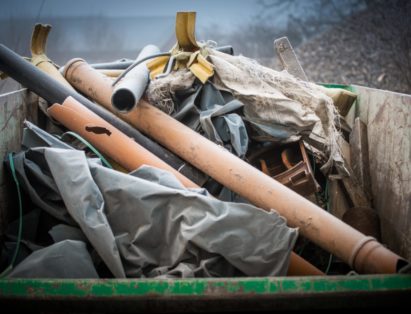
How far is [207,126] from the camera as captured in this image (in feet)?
5.98

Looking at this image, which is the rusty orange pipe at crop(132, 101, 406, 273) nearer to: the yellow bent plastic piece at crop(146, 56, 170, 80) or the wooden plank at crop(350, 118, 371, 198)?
the yellow bent plastic piece at crop(146, 56, 170, 80)

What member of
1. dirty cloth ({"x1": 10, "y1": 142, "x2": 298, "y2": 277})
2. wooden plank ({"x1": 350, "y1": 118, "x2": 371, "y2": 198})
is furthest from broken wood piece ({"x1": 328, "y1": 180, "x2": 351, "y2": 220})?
dirty cloth ({"x1": 10, "y1": 142, "x2": 298, "y2": 277})

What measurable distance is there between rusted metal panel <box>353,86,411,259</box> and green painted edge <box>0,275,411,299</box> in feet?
2.20

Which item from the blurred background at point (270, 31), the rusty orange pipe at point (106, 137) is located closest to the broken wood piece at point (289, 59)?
the rusty orange pipe at point (106, 137)

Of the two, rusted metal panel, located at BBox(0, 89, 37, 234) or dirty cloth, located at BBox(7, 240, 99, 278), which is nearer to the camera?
dirty cloth, located at BBox(7, 240, 99, 278)

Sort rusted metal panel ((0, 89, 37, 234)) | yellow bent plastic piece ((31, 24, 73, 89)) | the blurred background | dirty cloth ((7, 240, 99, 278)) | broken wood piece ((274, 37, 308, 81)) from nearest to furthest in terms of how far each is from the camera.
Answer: dirty cloth ((7, 240, 99, 278)), rusted metal panel ((0, 89, 37, 234)), yellow bent plastic piece ((31, 24, 73, 89)), broken wood piece ((274, 37, 308, 81)), the blurred background

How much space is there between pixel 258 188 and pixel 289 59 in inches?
57.7

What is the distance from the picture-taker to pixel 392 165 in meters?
1.80

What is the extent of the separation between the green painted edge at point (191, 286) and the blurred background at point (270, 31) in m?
5.10

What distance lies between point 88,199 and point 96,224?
10 centimetres

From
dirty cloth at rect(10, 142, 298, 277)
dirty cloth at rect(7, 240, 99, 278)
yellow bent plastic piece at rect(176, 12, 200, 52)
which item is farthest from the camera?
yellow bent plastic piece at rect(176, 12, 200, 52)

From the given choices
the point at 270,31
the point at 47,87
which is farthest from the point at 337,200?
the point at 270,31

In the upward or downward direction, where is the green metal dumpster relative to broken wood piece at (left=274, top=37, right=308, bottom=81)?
downward

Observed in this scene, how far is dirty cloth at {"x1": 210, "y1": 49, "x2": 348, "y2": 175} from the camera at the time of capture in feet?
6.23
